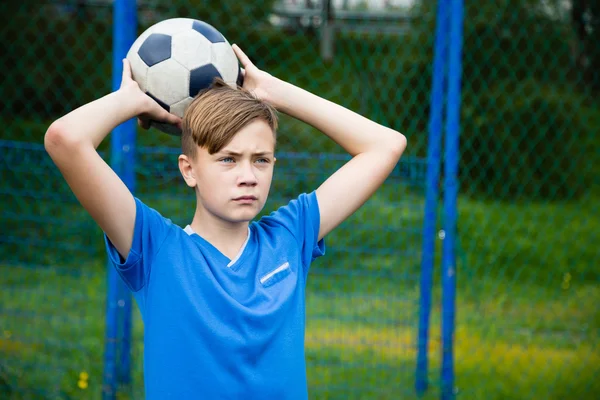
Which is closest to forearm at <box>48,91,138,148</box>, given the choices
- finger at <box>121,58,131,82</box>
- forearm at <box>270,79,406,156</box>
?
finger at <box>121,58,131,82</box>

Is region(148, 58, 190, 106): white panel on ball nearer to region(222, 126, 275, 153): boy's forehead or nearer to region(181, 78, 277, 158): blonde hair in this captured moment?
region(181, 78, 277, 158): blonde hair

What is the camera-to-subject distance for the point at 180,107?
2.02 metres

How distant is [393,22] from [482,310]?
11.6 feet

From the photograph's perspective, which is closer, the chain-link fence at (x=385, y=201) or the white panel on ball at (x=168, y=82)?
the white panel on ball at (x=168, y=82)

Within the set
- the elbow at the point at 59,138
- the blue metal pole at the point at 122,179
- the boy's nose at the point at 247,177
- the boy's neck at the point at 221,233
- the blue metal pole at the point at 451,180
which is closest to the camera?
the elbow at the point at 59,138

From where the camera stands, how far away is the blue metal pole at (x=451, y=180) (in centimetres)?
381

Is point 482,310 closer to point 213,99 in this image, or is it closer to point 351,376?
point 351,376

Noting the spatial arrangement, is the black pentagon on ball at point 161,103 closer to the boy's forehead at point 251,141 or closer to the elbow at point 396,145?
the boy's forehead at point 251,141

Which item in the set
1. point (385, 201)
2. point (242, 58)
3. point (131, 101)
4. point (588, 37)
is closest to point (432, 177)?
point (385, 201)

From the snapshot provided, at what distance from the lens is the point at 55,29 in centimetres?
817

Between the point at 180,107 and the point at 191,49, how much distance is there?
19 cm

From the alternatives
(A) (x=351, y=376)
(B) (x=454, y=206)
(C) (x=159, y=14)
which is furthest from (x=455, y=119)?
(C) (x=159, y=14)

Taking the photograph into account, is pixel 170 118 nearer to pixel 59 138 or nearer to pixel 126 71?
pixel 126 71

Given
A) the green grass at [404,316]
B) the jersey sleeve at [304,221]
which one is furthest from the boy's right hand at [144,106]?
the green grass at [404,316]
